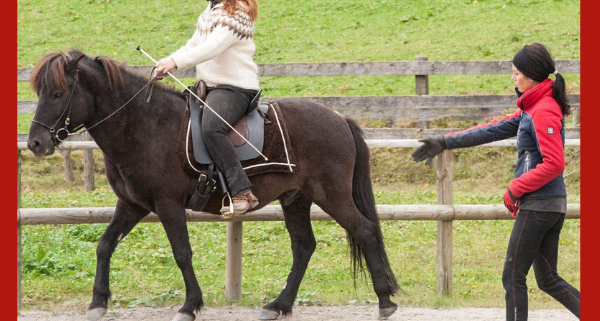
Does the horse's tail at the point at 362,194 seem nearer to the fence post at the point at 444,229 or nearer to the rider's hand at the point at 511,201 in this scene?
the fence post at the point at 444,229

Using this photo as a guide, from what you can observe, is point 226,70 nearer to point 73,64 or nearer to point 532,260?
point 73,64

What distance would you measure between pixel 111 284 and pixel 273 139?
239 centimetres

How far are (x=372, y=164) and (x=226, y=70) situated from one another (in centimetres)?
647

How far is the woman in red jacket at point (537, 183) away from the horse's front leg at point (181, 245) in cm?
220

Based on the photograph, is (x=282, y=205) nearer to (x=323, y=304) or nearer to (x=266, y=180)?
(x=266, y=180)

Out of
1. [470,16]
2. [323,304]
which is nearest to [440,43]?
[470,16]


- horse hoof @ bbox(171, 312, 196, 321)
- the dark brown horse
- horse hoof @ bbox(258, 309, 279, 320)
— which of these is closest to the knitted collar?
the dark brown horse

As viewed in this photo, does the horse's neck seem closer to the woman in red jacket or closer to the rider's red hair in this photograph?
the rider's red hair

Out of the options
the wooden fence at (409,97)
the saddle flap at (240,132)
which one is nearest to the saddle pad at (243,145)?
the saddle flap at (240,132)

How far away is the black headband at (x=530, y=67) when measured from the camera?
4.43 metres

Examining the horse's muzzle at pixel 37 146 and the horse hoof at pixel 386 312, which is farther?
the horse hoof at pixel 386 312

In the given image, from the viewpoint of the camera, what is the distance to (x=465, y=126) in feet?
38.2

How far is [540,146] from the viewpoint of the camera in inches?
169

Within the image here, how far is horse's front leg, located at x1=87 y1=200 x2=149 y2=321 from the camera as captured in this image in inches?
211
